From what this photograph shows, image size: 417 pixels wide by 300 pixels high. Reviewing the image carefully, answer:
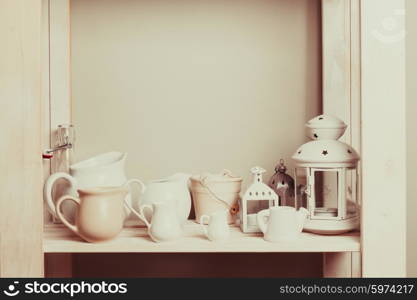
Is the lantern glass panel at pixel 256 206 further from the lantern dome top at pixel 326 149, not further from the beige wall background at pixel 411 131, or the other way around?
the beige wall background at pixel 411 131

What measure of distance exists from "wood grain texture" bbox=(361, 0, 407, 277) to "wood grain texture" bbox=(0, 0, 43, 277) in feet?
2.40

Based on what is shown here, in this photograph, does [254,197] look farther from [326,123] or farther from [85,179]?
[85,179]

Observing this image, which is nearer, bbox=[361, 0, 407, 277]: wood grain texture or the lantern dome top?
bbox=[361, 0, 407, 277]: wood grain texture

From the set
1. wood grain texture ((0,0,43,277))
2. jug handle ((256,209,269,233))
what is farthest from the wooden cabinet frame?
jug handle ((256,209,269,233))

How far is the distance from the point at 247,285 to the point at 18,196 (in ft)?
2.37

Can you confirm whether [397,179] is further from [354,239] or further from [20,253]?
[20,253]

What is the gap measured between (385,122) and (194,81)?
0.63 m

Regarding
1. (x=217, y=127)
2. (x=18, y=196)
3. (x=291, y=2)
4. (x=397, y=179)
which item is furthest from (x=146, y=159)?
(x=397, y=179)

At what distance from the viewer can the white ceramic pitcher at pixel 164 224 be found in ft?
Answer: 4.22

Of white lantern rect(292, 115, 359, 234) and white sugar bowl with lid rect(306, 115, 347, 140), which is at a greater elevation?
white sugar bowl with lid rect(306, 115, 347, 140)

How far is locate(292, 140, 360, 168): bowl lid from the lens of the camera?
53.0 inches

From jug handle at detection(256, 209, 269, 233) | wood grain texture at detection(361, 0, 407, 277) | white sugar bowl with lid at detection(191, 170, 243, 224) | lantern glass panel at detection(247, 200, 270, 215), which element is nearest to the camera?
wood grain texture at detection(361, 0, 407, 277)

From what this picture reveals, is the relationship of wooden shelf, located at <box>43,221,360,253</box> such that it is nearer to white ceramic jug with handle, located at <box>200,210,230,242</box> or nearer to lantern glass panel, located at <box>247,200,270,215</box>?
white ceramic jug with handle, located at <box>200,210,230,242</box>

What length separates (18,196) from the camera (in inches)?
49.0
